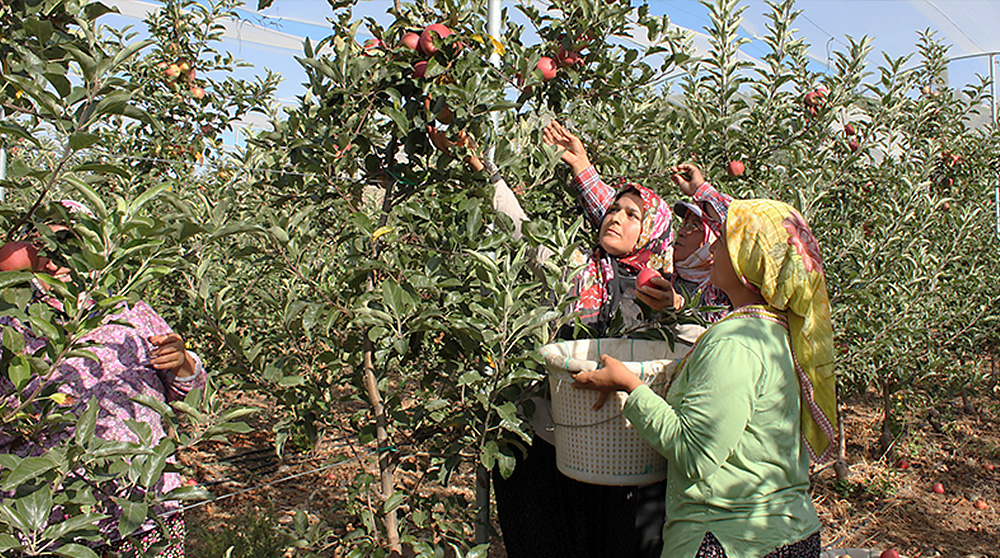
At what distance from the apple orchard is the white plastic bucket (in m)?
0.10

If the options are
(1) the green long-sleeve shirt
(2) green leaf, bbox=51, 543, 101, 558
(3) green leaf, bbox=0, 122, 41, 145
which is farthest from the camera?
(1) the green long-sleeve shirt

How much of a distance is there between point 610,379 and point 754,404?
0.91ft

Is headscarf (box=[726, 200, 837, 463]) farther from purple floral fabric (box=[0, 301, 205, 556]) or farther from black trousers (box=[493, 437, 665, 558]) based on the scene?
purple floral fabric (box=[0, 301, 205, 556])

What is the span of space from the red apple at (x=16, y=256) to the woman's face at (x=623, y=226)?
129cm

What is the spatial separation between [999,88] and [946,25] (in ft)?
3.09

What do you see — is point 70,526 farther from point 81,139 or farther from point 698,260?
point 698,260

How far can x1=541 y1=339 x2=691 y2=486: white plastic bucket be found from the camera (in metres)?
1.45

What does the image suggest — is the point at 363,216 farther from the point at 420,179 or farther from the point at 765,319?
the point at 765,319

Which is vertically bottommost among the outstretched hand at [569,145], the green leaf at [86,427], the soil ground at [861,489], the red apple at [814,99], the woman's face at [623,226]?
the soil ground at [861,489]

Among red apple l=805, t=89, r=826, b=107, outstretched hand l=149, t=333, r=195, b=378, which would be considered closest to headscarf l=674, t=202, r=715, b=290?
red apple l=805, t=89, r=826, b=107

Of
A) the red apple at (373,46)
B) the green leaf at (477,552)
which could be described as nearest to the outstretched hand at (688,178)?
the red apple at (373,46)

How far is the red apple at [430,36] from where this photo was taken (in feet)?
5.30

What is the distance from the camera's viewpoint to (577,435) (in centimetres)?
150

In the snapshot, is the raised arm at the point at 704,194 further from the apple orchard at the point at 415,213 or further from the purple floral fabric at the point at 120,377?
the purple floral fabric at the point at 120,377
